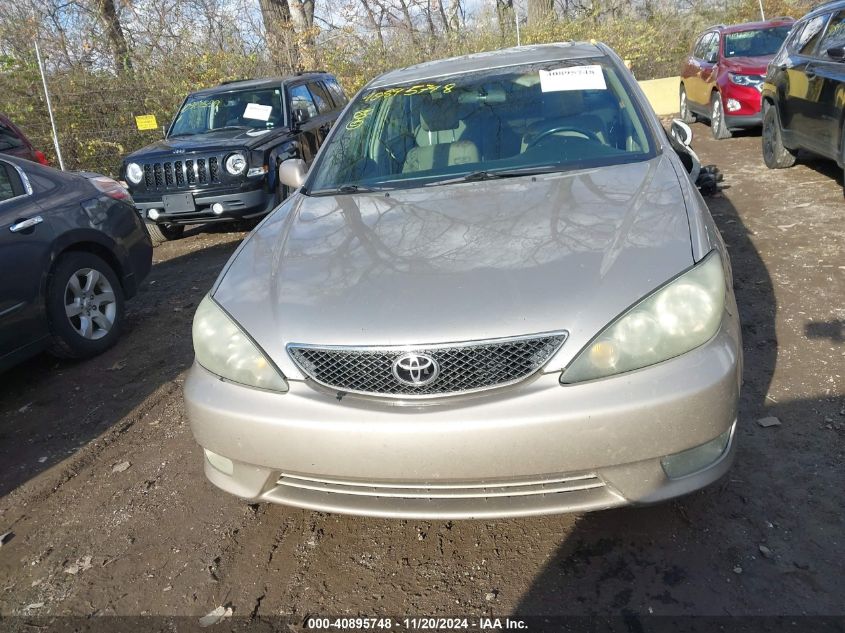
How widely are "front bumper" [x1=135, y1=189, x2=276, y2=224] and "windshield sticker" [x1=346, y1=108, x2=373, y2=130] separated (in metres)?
3.60

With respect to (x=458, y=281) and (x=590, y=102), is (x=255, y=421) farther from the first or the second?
(x=590, y=102)

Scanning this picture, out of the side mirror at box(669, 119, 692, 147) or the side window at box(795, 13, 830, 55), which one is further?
the side window at box(795, 13, 830, 55)

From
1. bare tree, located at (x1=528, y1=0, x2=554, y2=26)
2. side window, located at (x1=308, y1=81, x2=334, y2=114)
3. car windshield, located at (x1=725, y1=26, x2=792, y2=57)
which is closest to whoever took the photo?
side window, located at (x1=308, y1=81, x2=334, y2=114)

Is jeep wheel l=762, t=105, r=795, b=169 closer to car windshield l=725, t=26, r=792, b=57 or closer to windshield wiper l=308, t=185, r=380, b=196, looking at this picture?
car windshield l=725, t=26, r=792, b=57

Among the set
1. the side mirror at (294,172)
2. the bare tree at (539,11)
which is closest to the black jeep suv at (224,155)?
the side mirror at (294,172)

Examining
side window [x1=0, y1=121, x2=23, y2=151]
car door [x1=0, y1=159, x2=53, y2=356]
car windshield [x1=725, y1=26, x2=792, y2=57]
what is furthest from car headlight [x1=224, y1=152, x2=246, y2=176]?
car windshield [x1=725, y1=26, x2=792, y2=57]

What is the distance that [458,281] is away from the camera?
2301 mm

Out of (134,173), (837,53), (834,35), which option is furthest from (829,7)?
(134,173)

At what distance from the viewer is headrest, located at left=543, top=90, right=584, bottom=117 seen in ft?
11.5

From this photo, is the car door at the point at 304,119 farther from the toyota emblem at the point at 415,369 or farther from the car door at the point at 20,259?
the toyota emblem at the point at 415,369

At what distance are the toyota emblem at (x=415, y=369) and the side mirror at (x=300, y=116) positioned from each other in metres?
6.71

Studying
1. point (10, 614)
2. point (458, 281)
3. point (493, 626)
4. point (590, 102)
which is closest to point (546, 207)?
point (458, 281)

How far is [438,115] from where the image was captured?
3711mm

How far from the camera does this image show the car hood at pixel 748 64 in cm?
960
